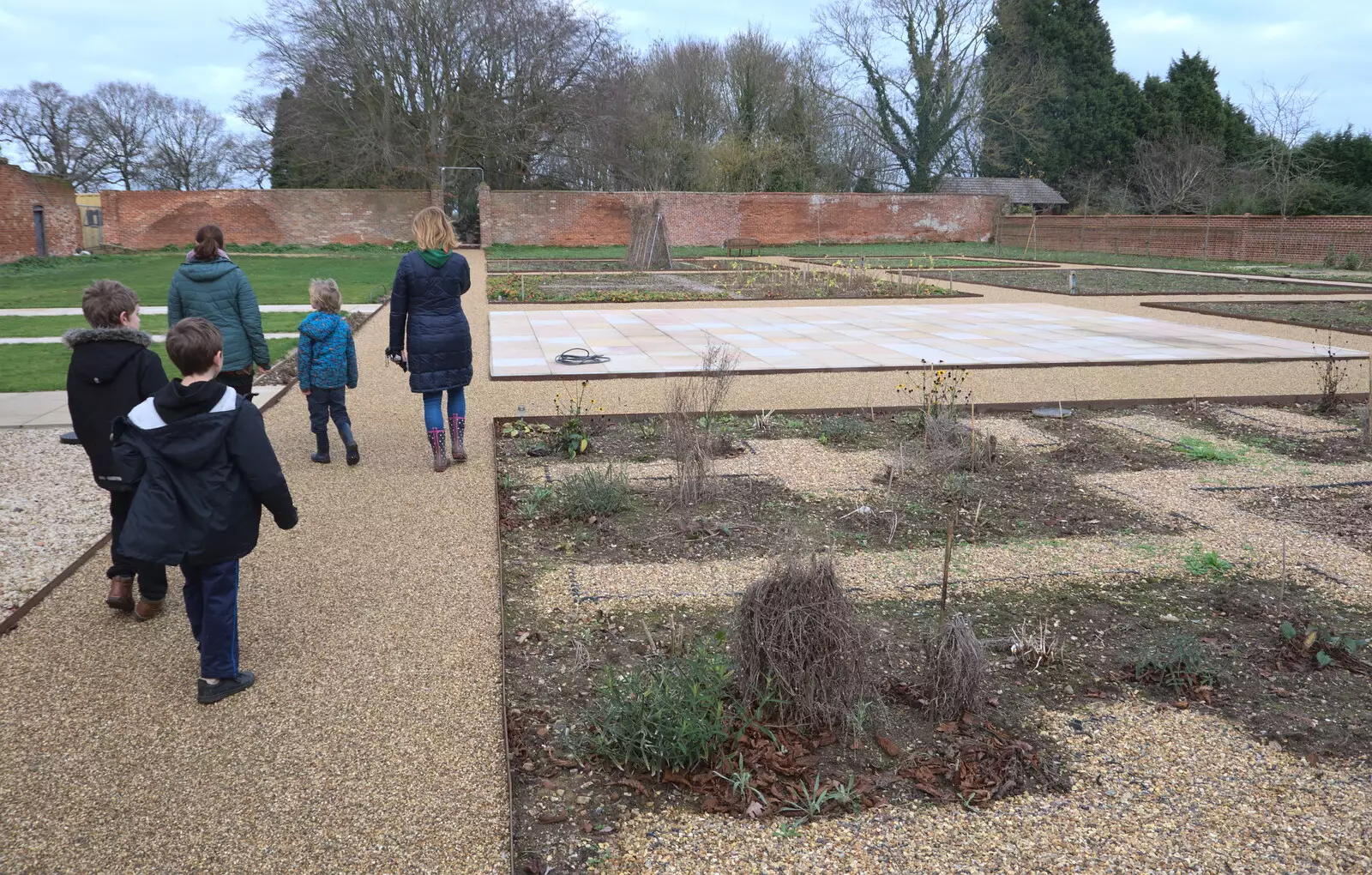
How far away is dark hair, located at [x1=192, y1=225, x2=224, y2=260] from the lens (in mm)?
5345

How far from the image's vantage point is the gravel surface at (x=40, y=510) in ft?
15.0

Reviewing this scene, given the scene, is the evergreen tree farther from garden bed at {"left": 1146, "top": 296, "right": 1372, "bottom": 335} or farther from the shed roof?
garden bed at {"left": 1146, "top": 296, "right": 1372, "bottom": 335}

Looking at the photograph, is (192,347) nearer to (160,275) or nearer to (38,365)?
(38,365)

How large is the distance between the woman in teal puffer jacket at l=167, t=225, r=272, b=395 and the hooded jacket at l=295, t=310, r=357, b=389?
0.50m

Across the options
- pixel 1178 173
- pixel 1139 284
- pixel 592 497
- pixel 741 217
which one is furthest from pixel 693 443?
pixel 1178 173

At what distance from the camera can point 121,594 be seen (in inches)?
158

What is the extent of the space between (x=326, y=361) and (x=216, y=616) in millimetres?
3113

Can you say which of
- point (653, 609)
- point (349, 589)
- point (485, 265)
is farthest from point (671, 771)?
point (485, 265)

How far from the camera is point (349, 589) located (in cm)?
429

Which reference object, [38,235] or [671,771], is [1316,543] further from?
[38,235]

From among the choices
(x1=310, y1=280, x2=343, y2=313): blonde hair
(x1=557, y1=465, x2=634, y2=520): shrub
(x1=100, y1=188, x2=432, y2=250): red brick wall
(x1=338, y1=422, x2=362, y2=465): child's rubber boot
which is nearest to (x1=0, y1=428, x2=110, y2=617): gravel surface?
(x1=338, y1=422, x2=362, y2=465): child's rubber boot

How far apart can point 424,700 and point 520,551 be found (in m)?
1.52

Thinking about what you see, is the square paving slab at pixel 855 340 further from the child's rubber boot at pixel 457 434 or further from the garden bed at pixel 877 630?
the garden bed at pixel 877 630

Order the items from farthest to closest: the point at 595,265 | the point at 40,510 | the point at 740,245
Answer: the point at 740,245, the point at 595,265, the point at 40,510
